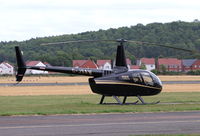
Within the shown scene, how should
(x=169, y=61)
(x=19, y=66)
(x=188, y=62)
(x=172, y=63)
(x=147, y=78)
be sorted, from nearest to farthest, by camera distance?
1. (x=147, y=78)
2. (x=19, y=66)
3. (x=169, y=61)
4. (x=172, y=63)
5. (x=188, y=62)

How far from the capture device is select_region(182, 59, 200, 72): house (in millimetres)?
166625

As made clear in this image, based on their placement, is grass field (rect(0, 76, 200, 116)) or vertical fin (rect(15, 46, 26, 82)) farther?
vertical fin (rect(15, 46, 26, 82))

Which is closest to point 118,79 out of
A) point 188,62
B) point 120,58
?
point 120,58

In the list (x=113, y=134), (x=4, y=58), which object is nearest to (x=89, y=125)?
(x=113, y=134)

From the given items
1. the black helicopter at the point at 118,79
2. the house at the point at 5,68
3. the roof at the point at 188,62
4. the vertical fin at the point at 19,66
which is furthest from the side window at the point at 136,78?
the roof at the point at 188,62

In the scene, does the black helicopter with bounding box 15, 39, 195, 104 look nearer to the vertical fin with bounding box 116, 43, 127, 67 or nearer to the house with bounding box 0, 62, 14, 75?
the vertical fin with bounding box 116, 43, 127, 67

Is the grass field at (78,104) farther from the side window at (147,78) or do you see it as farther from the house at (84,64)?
the house at (84,64)

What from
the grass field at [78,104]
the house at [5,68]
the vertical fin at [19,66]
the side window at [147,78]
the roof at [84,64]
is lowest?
the house at [5,68]

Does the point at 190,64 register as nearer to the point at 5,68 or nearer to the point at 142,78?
the point at 5,68

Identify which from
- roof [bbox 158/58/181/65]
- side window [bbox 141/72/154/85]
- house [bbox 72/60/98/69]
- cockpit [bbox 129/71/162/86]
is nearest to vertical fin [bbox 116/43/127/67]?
cockpit [bbox 129/71/162/86]

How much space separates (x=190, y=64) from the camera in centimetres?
16788

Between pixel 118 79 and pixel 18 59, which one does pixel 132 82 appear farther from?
pixel 18 59

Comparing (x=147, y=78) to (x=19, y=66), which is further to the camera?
(x=19, y=66)

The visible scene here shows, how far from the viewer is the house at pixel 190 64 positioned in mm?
166625
